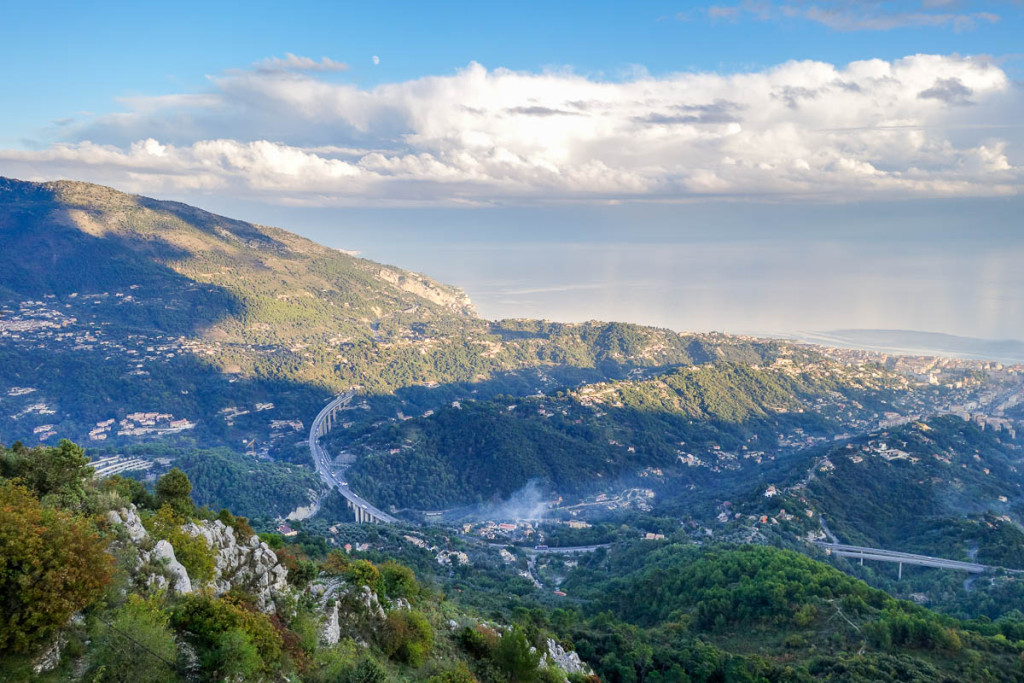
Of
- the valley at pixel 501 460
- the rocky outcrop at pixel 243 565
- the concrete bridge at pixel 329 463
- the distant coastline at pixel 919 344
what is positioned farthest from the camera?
the distant coastline at pixel 919 344

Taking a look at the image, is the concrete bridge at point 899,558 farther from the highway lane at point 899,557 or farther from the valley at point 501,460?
the valley at point 501,460

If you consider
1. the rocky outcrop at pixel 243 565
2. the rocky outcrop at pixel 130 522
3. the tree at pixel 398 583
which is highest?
the rocky outcrop at pixel 130 522

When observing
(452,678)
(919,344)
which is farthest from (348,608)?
(919,344)

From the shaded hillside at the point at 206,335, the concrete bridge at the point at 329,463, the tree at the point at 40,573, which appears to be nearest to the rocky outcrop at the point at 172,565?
the tree at the point at 40,573

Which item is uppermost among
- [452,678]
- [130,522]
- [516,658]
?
[130,522]

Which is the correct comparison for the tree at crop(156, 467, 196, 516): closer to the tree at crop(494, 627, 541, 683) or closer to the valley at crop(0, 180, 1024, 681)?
the valley at crop(0, 180, 1024, 681)

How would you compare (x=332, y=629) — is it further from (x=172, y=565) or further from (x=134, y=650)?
(x=134, y=650)

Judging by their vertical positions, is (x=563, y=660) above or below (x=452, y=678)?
below
